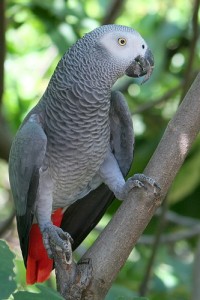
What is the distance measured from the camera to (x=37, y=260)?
5.34 ft

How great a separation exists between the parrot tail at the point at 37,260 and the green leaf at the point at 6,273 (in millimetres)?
714

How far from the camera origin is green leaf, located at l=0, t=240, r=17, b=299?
833 mm

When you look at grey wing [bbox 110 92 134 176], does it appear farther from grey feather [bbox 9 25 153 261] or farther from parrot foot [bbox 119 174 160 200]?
parrot foot [bbox 119 174 160 200]

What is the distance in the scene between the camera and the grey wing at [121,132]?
1.63 metres

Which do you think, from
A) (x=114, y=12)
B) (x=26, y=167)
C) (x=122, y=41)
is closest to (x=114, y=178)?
(x=26, y=167)

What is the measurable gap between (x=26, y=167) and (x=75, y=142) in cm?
15

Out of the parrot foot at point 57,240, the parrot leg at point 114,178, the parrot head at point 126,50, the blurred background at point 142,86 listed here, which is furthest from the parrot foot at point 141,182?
the blurred background at point 142,86

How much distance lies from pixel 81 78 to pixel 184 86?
0.47m

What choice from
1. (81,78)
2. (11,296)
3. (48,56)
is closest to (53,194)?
(81,78)

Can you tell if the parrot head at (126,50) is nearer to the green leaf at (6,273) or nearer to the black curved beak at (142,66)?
the black curved beak at (142,66)

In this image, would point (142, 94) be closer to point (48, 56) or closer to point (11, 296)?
point (48, 56)

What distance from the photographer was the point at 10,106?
2.44 meters

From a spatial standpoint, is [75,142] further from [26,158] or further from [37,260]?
[37,260]

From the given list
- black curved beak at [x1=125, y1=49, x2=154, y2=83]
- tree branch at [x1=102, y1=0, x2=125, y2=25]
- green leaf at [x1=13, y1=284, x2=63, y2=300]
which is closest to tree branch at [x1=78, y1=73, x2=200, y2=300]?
black curved beak at [x1=125, y1=49, x2=154, y2=83]
